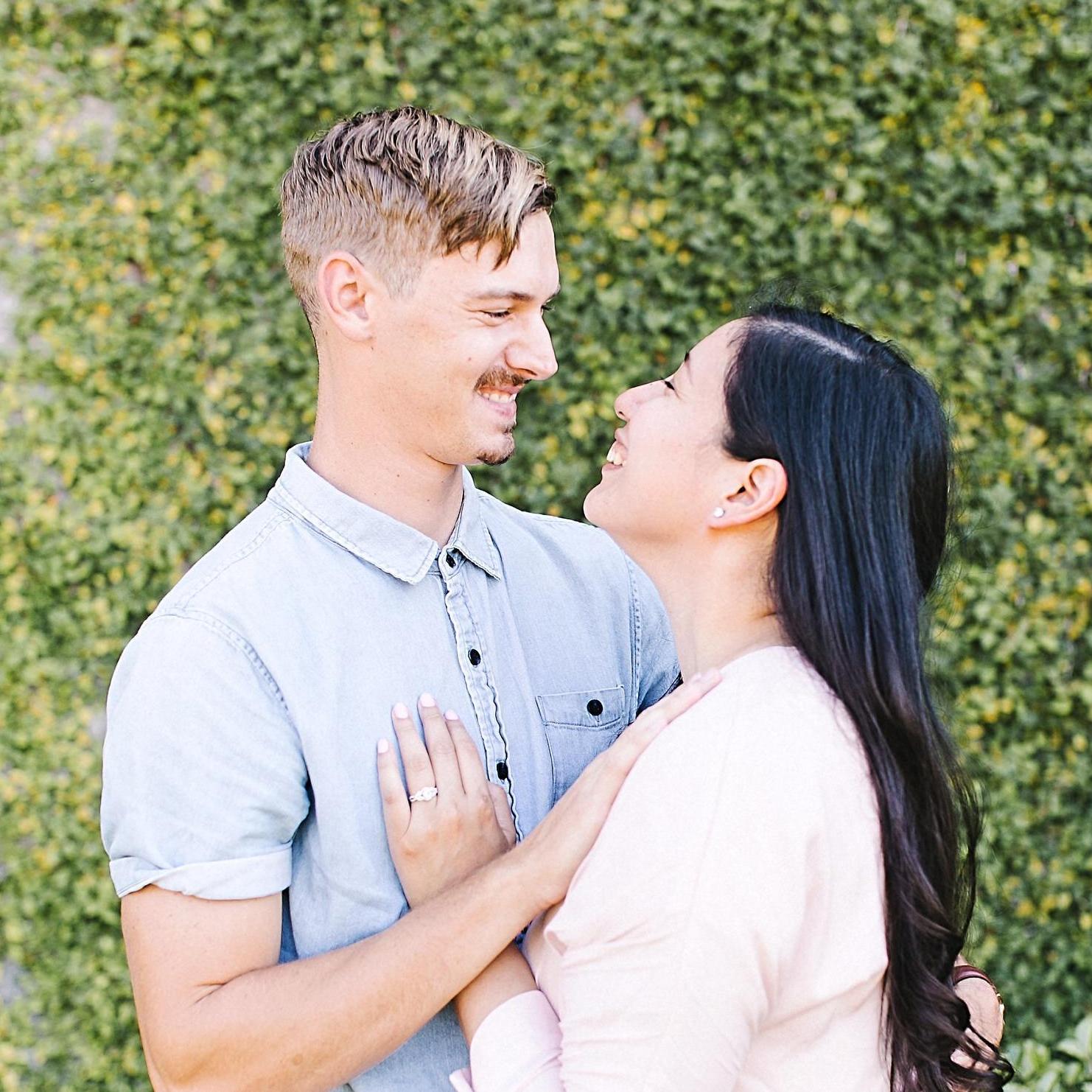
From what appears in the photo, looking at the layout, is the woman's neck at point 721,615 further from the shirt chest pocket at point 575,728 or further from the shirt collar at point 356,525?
the shirt collar at point 356,525

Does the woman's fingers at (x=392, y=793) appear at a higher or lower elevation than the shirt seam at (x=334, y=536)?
lower

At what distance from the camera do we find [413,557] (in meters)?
1.84

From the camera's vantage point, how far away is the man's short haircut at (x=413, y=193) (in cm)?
185

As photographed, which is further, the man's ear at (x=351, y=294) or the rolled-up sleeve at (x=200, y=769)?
the man's ear at (x=351, y=294)

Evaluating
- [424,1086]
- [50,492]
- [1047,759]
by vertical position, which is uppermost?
[50,492]

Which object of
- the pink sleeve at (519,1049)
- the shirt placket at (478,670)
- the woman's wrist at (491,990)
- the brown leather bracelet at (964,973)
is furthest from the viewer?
the shirt placket at (478,670)

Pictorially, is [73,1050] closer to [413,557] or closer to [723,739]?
[413,557]

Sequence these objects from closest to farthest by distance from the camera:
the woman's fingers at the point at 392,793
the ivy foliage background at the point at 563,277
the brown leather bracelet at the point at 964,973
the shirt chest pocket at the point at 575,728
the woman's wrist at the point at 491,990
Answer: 1. the woman's wrist at the point at 491,990
2. the woman's fingers at the point at 392,793
3. the brown leather bracelet at the point at 964,973
4. the shirt chest pocket at the point at 575,728
5. the ivy foliage background at the point at 563,277

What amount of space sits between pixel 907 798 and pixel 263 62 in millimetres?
2940

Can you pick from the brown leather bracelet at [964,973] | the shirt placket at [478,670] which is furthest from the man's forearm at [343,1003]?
the brown leather bracelet at [964,973]

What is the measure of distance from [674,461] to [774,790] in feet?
1.77

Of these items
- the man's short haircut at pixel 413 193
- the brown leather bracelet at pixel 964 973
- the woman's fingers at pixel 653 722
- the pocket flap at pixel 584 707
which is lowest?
the brown leather bracelet at pixel 964 973

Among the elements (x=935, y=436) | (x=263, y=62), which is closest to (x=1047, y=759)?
(x=935, y=436)

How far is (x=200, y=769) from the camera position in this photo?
1.54 m
